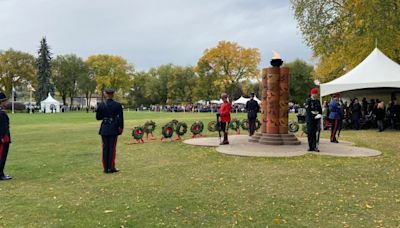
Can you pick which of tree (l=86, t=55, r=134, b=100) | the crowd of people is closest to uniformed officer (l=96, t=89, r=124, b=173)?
the crowd of people

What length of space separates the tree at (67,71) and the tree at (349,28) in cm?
6181

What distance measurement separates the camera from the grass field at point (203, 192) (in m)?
5.15

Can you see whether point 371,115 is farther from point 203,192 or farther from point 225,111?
point 203,192

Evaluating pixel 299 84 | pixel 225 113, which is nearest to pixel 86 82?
pixel 299 84

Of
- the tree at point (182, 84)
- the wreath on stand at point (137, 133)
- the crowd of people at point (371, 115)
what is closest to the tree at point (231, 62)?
the tree at point (182, 84)

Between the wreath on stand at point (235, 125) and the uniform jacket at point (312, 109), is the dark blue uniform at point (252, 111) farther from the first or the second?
the uniform jacket at point (312, 109)

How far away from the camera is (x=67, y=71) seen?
3125 inches

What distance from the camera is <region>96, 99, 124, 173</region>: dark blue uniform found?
847cm

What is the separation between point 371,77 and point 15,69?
69260 mm

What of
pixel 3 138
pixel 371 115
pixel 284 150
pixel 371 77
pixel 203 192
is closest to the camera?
pixel 203 192

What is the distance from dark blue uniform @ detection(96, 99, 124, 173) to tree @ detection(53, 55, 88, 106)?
245 ft

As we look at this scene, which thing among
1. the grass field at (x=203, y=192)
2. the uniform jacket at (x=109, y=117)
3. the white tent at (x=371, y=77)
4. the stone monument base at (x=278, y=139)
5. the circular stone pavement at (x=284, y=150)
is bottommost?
the grass field at (x=203, y=192)

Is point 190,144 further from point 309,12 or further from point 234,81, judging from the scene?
point 234,81

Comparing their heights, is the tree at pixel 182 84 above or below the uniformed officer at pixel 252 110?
above
